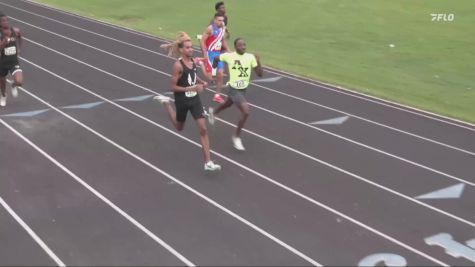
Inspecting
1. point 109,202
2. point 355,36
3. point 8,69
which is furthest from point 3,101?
point 355,36

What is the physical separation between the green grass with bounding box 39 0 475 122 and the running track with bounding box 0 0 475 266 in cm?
206

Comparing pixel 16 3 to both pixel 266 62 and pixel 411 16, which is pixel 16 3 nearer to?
pixel 266 62

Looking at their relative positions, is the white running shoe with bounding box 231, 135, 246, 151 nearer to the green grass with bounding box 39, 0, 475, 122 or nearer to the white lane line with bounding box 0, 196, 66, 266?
the white lane line with bounding box 0, 196, 66, 266

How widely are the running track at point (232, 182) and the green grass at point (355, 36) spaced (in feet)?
6.74

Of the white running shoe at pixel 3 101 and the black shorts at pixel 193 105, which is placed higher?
the black shorts at pixel 193 105

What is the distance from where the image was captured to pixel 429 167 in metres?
9.66

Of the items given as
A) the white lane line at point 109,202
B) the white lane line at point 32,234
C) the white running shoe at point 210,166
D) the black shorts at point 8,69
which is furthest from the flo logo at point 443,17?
the white lane line at point 32,234

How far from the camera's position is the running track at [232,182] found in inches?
265

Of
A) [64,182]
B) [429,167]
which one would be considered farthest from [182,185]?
[429,167]

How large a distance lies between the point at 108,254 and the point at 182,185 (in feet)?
7.04

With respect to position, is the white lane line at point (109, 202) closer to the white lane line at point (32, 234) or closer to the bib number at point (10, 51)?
the white lane line at point (32, 234)

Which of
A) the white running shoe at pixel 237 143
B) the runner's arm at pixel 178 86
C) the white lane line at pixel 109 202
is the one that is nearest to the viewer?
the white lane line at pixel 109 202

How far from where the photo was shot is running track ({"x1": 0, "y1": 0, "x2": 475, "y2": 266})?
6.72 metres

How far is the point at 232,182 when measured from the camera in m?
8.61
